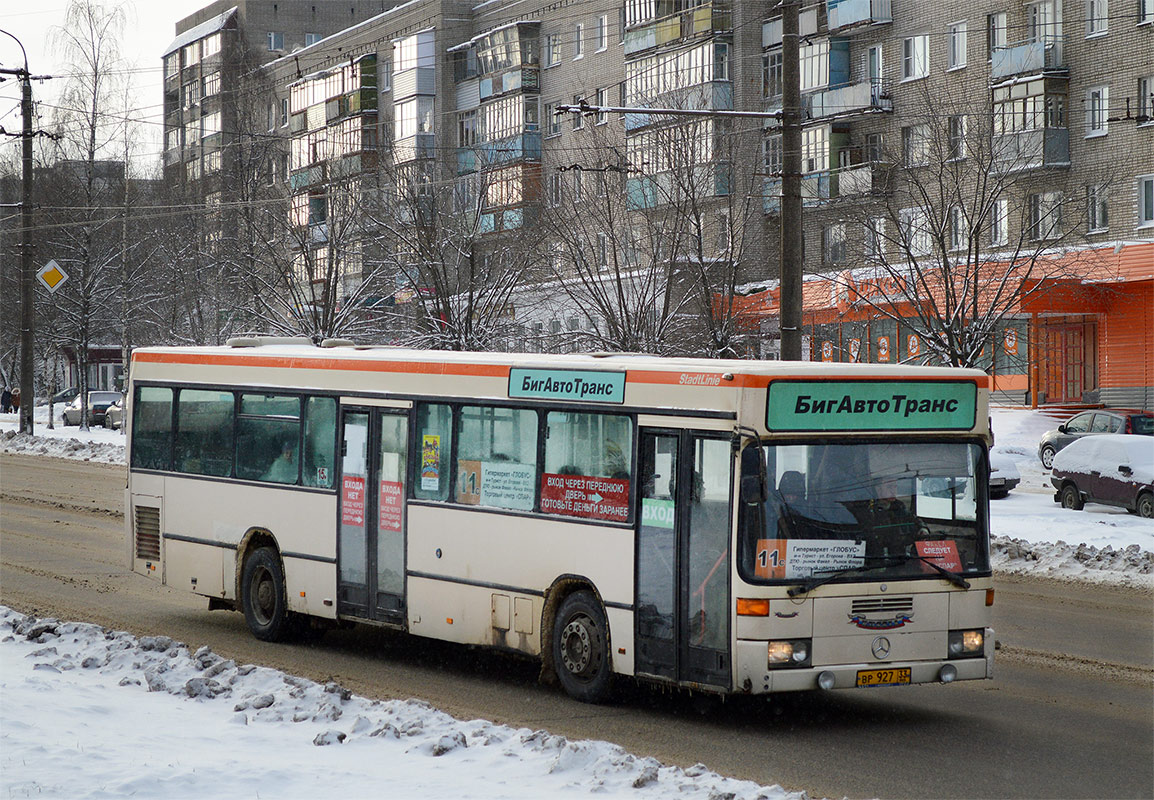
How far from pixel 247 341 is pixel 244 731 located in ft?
21.0

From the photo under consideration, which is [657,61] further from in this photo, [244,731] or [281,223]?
[244,731]

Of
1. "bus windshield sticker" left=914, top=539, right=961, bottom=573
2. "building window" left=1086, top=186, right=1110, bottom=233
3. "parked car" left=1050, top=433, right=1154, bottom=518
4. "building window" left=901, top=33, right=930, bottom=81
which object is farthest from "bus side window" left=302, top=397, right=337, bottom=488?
"building window" left=901, top=33, right=930, bottom=81

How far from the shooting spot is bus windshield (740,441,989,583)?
905 cm

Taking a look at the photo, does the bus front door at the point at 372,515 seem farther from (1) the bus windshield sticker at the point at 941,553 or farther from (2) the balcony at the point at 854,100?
(2) the balcony at the point at 854,100

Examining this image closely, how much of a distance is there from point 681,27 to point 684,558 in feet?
155

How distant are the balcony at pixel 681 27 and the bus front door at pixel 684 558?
45.7 m

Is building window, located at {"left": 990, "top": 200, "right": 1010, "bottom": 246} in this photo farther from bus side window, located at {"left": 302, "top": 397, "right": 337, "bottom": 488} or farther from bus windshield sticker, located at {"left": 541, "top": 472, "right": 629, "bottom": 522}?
bus windshield sticker, located at {"left": 541, "top": 472, "right": 629, "bottom": 522}

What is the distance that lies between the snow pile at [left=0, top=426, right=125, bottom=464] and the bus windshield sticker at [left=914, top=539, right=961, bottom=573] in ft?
102

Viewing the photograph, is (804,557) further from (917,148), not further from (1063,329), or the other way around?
(1063,329)

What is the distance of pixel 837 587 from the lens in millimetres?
9094

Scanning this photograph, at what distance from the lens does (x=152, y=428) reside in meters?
14.6

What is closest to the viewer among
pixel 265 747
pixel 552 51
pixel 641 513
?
pixel 265 747

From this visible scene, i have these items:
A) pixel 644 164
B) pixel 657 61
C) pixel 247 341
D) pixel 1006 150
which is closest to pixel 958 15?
pixel 657 61

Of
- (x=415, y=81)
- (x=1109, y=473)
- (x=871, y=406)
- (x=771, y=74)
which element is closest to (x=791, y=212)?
(x=871, y=406)
